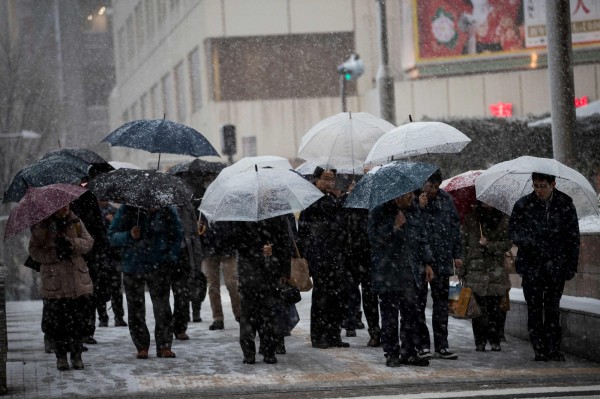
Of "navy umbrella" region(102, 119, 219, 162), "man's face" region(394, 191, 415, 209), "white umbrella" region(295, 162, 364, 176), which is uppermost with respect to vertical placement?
"navy umbrella" region(102, 119, 219, 162)

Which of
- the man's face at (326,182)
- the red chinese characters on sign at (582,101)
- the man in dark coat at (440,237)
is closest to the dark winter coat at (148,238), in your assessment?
the man's face at (326,182)

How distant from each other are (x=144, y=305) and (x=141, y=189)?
129 centimetres

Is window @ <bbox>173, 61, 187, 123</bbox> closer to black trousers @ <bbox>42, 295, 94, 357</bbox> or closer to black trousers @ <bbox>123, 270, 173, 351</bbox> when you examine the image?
black trousers @ <bbox>123, 270, 173, 351</bbox>

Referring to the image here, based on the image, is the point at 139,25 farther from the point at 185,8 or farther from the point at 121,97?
the point at 185,8

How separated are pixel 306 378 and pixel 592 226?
4.92m

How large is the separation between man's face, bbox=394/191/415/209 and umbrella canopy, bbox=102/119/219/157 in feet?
7.38

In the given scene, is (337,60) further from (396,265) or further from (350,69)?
(396,265)

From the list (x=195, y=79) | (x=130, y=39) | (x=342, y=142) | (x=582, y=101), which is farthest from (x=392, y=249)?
(x=130, y=39)

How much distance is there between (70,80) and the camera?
7306 cm

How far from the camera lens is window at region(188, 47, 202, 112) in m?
41.8

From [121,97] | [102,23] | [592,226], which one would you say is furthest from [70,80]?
[592,226]

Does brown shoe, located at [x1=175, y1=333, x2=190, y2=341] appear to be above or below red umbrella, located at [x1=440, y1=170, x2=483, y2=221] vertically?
below

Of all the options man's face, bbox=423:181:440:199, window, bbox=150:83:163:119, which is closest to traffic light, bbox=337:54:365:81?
man's face, bbox=423:181:440:199

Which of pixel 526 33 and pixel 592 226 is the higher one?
pixel 526 33
